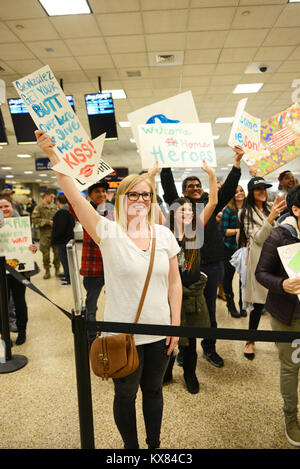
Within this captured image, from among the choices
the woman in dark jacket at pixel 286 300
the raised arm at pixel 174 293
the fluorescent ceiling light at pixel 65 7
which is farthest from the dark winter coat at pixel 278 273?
the fluorescent ceiling light at pixel 65 7

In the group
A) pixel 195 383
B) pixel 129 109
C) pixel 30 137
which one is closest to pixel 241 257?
pixel 195 383

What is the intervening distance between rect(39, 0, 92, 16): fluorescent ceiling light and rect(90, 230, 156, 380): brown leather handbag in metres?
4.03

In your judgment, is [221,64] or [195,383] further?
[221,64]

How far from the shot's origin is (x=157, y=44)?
4.64 metres

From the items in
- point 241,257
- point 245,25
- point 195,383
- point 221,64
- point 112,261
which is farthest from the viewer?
point 221,64

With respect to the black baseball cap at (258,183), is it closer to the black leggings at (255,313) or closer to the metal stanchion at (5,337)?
the black leggings at (255,313)

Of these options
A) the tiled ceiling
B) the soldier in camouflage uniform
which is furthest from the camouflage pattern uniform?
the tiled ceiling

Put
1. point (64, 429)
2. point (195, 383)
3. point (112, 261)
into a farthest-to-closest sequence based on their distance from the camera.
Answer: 1. point (195, 383)
2. point (64, 429)
3. point (112, 261)

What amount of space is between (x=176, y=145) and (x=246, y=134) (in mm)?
583

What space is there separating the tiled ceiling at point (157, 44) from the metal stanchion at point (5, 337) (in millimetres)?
3367

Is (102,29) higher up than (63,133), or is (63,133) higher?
(102,29)

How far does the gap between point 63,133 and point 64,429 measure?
68.4 inches

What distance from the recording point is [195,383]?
221cm
